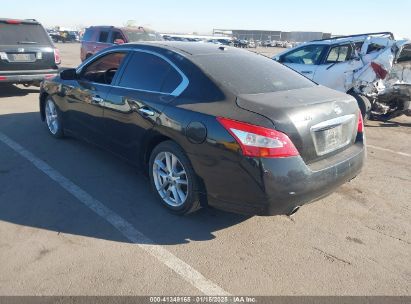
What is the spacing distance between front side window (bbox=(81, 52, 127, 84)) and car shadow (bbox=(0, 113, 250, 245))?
3.54 ft

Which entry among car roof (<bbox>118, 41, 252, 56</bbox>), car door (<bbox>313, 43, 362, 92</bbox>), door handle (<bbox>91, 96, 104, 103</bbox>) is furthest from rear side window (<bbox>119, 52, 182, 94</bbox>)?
car door (<bbox>313, 43, 362, 92</bbox>)

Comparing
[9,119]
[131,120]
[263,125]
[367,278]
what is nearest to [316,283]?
[367,278]

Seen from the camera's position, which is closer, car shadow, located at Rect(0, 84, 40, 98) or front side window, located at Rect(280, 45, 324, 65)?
front side window, located at Rect(280, 45, 324, 65)

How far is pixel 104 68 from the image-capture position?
5461mm

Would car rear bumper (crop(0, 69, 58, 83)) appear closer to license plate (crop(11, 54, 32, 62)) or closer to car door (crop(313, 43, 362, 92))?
license plate (crop(11, 54, 32, 62))

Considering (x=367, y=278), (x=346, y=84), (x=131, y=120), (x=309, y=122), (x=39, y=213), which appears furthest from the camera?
(x=346, y=84)

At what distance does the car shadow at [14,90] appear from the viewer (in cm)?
979

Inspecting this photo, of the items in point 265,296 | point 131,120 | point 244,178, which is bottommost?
point 265,296

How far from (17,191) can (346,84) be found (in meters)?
6.57

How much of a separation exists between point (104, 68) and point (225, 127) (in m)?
3.06

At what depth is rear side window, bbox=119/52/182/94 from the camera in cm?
379

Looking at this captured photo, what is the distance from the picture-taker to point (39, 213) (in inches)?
145

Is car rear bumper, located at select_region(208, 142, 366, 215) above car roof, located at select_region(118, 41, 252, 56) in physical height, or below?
below

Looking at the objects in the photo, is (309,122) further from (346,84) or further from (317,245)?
(346,84)
